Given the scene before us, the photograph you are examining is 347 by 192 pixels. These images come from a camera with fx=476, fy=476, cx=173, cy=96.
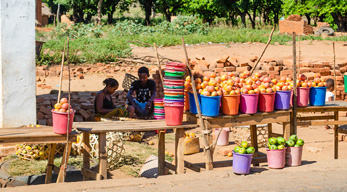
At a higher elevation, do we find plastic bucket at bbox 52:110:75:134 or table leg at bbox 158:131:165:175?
plastic bucket at bbox 52:110:75:134

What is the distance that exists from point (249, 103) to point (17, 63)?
3522mm

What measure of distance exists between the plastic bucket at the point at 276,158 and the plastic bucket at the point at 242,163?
0.38 meters

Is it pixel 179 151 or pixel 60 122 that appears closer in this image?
pixel 60 122

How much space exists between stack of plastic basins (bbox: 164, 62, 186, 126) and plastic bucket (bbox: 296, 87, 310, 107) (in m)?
1.78

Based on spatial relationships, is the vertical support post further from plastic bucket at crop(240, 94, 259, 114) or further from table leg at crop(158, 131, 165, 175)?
plastic bucket at crop(240, 94, 259, 114)

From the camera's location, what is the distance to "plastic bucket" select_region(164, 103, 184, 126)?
525cm

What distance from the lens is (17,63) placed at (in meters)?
6.98

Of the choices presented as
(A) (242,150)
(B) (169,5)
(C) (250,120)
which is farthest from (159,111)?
(B) (169,5)

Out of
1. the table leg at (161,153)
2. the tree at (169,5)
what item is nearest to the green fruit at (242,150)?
the table leg at (161,153)

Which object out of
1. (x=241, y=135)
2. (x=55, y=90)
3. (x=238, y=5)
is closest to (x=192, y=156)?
(x=241, y=135)

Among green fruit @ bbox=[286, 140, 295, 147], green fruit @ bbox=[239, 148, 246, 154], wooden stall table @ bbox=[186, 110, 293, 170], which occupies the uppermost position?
wooden stall table @ bbox=[186, 110, 293, 170]

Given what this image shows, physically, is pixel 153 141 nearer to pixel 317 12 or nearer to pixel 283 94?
pixel 283 94

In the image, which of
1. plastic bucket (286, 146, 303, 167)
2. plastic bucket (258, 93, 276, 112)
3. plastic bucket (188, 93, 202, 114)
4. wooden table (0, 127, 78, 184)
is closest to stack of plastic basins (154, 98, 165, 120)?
plastic bucket (188, 93, 202, 114)

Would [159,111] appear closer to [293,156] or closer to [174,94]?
[174,94]
